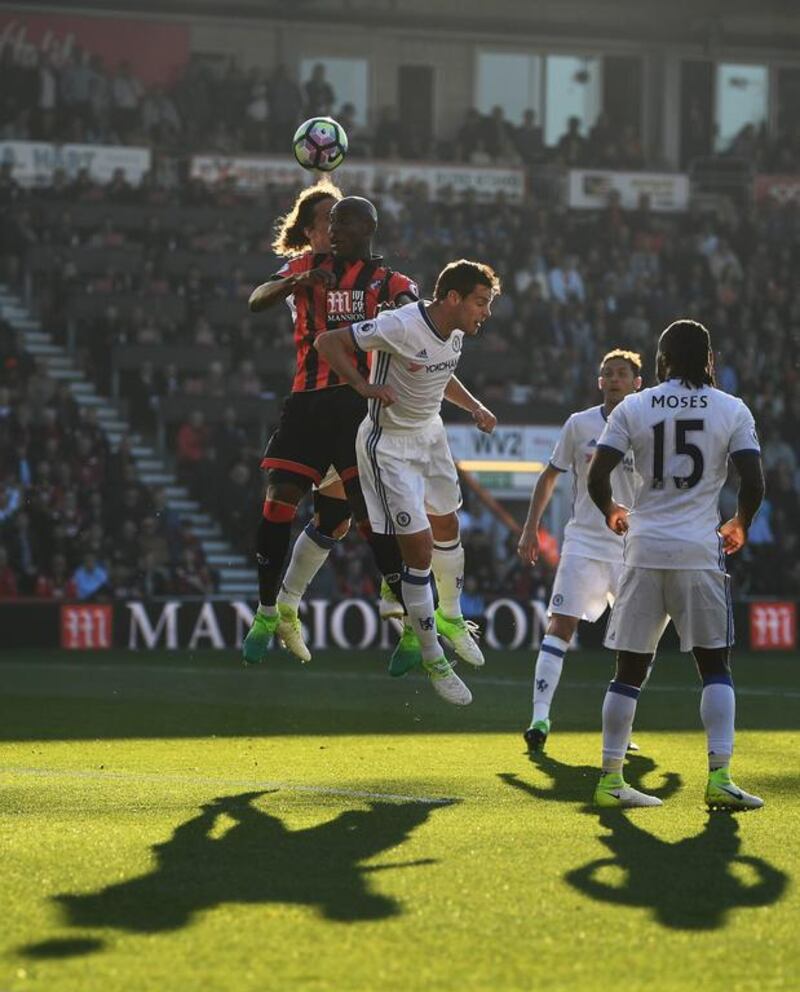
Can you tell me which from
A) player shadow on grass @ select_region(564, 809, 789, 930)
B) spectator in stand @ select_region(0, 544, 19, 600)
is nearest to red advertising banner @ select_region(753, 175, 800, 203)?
spectator in stand @ select_region(0, 544, 19, 600)

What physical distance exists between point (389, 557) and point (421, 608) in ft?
1.01

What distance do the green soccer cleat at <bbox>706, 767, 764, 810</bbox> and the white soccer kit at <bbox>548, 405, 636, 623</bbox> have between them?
114 inches

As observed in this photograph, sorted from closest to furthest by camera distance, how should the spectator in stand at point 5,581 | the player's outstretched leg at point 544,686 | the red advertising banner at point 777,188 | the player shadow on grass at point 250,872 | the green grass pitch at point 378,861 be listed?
the green grass pitch at point 378,861, the player shadow on grass at point 250,872, the player's outstretched leg at point 544,686, the spectator in stand at point 5,581, the red advertising banner at point 777,188

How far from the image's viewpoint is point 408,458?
9125 mm

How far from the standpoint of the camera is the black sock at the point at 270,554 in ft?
31.8

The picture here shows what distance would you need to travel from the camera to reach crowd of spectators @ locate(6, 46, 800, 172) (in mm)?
29406

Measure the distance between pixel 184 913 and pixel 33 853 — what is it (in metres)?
1.03

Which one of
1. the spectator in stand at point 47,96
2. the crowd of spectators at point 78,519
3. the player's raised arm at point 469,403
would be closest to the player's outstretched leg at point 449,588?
the player's raised arm at point 469,403

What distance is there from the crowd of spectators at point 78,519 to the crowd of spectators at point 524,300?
127cm

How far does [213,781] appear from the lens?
7.99 m

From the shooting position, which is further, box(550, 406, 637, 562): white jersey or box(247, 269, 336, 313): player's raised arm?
box(550, 406, 637, 562): white jersey

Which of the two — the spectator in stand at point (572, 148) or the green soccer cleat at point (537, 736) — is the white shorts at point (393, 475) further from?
the spectator in stand at point (572, 148)

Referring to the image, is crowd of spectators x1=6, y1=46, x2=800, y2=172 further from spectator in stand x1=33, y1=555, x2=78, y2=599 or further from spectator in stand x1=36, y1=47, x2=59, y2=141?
spectator in stand x1=33, y1=555, x2=78, y2=599

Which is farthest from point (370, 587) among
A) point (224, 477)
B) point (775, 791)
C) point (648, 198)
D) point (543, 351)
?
point (775, 791)
